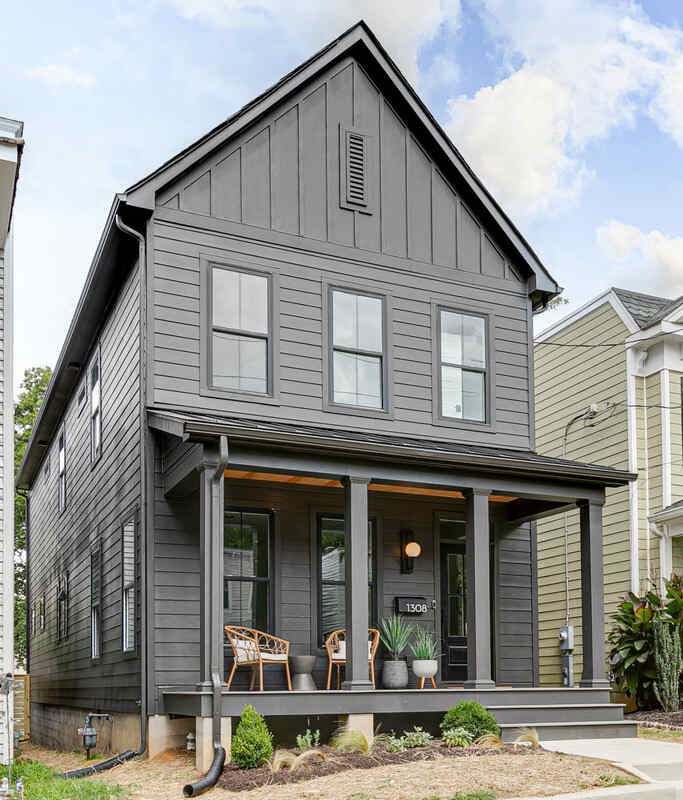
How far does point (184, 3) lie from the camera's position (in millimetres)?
21828

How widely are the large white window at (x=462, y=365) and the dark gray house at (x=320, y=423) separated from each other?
0.03m

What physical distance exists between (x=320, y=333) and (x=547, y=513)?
3.61 m

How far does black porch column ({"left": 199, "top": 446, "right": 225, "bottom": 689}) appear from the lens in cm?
992

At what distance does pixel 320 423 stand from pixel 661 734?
532 cm

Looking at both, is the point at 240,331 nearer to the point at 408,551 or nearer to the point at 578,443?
the point at 408,551

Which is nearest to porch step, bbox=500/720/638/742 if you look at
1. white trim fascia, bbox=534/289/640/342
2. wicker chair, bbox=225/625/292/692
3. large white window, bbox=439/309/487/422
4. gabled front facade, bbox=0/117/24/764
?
wicker chair, bbox=225/625/292/692

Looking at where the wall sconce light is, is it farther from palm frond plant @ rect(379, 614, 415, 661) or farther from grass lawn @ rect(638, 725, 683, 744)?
grass lawn @ rect(638, 725, 683, 744)

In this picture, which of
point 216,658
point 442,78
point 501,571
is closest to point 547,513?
point 501,571

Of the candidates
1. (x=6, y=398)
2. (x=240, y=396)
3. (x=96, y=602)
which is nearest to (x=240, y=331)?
(x=240, y=396)

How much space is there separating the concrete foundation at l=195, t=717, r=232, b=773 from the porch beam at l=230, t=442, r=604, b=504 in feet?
8.00

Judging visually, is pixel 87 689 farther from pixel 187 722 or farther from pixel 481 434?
pixel 481 434

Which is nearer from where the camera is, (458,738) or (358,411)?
(458,738)

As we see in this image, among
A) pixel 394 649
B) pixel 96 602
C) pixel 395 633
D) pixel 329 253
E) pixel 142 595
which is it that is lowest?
pixel 394 649

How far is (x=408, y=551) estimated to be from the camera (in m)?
12.9
